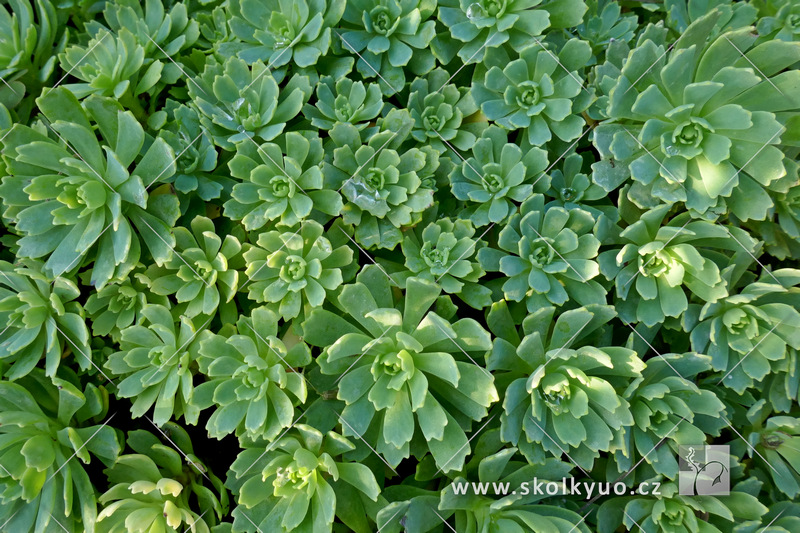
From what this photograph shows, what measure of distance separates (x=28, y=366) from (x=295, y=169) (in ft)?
3.13

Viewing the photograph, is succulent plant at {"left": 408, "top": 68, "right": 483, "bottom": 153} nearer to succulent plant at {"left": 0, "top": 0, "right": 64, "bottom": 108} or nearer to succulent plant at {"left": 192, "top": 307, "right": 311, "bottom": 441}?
succulent plant at {"left": 192, "top": 307, "right": 311, "bottom": 441}

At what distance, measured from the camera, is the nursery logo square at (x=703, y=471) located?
1.50m

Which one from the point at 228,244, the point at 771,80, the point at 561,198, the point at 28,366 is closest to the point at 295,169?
the point at 228,244

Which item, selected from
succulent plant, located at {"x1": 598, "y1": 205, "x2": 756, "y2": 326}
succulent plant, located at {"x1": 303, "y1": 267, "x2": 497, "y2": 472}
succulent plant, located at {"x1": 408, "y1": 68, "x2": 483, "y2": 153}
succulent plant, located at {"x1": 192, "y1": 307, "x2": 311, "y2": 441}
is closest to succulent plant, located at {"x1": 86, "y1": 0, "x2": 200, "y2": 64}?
succulent plant, located at {"x1": 408, "y1": 68, "x2": 483, "y2": 153}

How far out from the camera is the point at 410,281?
1438mm

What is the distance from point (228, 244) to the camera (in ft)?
5.28

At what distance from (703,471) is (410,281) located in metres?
0.95

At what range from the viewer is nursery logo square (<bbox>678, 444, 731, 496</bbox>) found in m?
1.50

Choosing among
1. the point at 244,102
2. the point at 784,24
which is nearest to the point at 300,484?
the point at 244,102

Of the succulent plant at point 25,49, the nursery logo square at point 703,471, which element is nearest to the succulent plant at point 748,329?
the nursery logo square at point 703,471

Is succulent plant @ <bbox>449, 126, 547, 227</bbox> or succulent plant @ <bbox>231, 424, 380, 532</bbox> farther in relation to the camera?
succulent plant @ <bbox>449, 126, 547, 227</bbox>

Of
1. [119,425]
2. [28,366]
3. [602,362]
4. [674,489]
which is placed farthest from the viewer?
[119,425]

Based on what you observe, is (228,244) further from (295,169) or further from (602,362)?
(602,362)

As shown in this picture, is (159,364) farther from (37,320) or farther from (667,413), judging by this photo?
(667,413)
